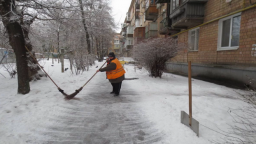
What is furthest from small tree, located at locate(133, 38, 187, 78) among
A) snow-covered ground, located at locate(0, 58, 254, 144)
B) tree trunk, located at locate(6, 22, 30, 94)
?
tree trunk, located at locate(6, 22, 30, 94)

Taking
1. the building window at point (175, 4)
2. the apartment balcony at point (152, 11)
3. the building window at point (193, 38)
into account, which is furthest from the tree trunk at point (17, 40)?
the apartment balcony at point (152, 11)

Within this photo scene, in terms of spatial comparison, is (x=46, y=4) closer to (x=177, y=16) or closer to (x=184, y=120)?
(x=184, y=120)

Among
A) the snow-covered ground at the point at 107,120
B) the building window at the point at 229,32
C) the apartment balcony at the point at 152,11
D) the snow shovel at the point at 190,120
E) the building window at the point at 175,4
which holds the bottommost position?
the snow-covered ground at the point at 107,120

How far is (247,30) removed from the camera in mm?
6398

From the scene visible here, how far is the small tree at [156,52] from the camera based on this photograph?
7.09m

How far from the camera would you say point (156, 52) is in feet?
23.6

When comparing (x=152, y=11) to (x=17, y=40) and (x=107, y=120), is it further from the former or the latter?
(x=107, y=120)

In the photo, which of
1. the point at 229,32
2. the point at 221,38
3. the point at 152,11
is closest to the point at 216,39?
the point at 221,38

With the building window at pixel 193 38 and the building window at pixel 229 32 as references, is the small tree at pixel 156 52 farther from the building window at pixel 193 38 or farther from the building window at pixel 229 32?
the building window at pixel 193 38

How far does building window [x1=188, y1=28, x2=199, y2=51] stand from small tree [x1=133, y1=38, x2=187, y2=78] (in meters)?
3.37

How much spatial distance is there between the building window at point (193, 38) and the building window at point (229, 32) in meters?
2.22

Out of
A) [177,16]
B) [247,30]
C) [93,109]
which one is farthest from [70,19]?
[177,16]

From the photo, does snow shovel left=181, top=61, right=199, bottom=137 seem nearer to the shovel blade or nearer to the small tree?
the shovel blade

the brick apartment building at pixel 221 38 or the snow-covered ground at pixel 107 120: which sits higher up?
the brick apartment building at pixel 221 38
